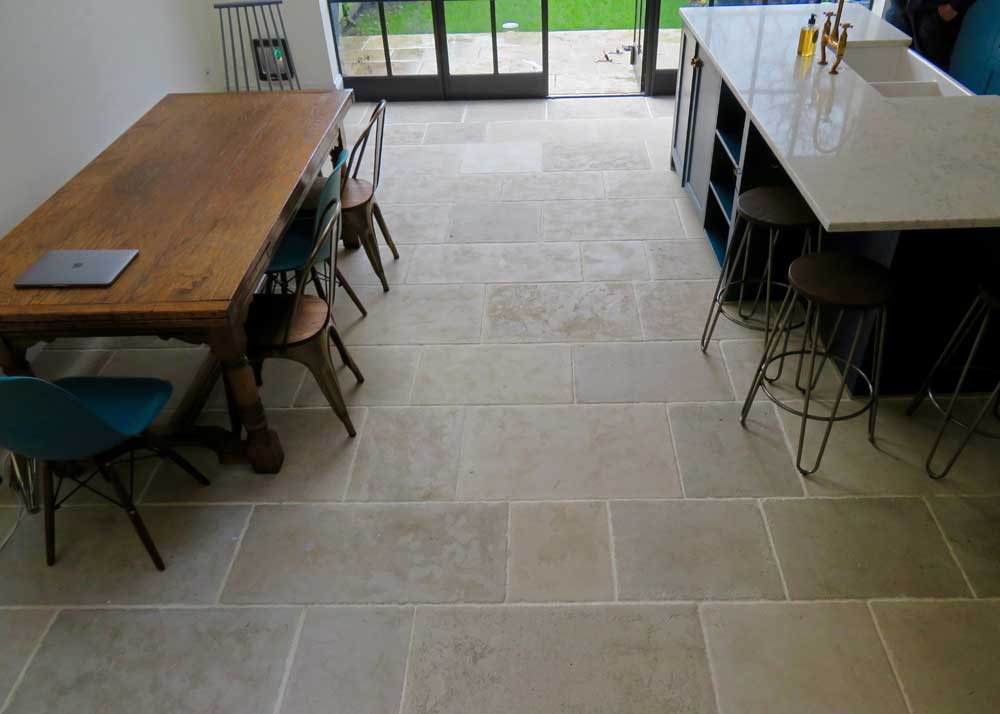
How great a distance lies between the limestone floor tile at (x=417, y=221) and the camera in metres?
3.87

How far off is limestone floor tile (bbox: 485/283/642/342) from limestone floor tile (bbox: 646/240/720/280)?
8.9 inches

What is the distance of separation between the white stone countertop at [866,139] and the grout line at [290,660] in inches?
70.4

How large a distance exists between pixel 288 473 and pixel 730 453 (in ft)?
4.85

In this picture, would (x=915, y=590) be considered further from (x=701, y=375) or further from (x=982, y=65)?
(x=982, y=65)

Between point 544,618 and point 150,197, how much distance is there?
6.36ft

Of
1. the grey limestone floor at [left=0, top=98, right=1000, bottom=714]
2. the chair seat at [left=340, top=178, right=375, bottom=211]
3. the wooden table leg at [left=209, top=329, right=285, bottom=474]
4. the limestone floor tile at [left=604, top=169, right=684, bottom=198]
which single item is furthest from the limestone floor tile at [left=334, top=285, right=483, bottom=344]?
the limestone floor tile at [left=604, top=169, right=684, bottom=198]

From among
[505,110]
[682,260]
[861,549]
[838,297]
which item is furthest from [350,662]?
[505,110]

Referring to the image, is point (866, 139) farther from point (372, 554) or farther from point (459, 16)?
point (459, 16)

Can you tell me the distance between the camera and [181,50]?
4.69 metres

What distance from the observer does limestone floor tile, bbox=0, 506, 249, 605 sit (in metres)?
2.23

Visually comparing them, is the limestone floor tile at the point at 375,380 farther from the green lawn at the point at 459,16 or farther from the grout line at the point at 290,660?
the green lawn at the point at 459,16

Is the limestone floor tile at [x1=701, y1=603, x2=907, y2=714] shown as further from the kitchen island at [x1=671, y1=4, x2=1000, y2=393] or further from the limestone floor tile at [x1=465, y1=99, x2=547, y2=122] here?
the limestone floor tile at [x1=465, y1=99, x2=547, y2=122]

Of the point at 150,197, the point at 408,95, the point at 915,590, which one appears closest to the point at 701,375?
the point at 915,590

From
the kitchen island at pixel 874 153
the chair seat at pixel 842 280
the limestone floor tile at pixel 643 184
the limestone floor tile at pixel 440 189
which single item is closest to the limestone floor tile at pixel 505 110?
the limestone floor tile at pixel 440 189
